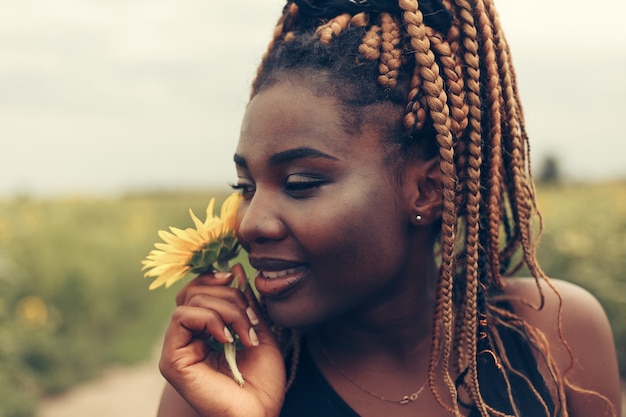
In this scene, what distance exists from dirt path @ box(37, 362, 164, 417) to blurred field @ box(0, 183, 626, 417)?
0.15m

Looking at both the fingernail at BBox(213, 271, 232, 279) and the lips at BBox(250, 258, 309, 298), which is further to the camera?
the fingernail at BBox(213, 271, 232, 279)

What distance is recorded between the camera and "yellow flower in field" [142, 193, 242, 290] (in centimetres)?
186

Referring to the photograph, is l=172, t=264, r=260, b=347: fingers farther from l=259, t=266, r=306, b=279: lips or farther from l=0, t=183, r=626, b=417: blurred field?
l=0, t=183, r=626, b=417: blurred field

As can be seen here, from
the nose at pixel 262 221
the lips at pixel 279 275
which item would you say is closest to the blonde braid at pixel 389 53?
the nose at pixel 262 221

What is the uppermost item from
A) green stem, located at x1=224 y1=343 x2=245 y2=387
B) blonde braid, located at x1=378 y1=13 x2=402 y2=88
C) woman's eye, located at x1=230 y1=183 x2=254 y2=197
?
blonde braid, located at x1=378 y1=13 x2=402 y2=88

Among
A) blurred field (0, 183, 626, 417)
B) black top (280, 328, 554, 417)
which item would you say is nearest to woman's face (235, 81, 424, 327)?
black top (280, 328, 554, 417)

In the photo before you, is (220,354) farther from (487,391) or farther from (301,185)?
(487,391)

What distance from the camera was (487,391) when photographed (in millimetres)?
1930

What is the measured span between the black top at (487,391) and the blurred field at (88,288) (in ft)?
11.4

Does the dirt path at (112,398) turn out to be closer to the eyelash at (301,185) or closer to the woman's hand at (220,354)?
the woman's hand at (220,354)

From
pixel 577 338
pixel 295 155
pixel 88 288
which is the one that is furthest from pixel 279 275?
pixel 88 288

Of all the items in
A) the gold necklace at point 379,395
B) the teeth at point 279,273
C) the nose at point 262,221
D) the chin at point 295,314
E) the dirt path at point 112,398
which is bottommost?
the dirt path at point 112,398

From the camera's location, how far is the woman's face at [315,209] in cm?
173

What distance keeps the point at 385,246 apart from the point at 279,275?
29cm
